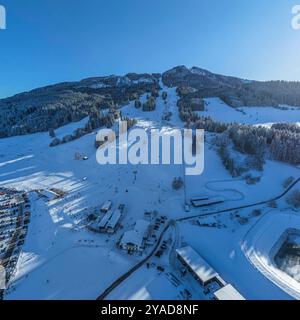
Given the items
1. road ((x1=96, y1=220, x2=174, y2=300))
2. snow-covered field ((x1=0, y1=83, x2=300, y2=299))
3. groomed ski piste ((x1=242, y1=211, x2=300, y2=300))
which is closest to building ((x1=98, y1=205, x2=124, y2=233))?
snow-covered field ((x1=0, y1=83, x2=300, y2=299))

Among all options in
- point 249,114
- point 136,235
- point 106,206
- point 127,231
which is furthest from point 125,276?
point 249,114

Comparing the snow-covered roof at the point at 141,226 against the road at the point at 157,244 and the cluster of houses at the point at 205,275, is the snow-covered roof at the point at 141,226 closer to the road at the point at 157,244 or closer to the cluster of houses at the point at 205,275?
the road at the point at 157,244

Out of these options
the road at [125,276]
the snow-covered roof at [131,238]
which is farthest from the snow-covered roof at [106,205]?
the road at [125,276]

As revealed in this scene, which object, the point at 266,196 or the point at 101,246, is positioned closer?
the point at 101,246

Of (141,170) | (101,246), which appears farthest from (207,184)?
(101,246)

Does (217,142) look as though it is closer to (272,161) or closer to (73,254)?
(272,161)
